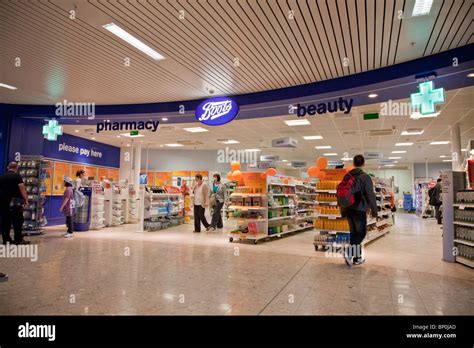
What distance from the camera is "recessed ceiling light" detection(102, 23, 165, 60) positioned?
494cm

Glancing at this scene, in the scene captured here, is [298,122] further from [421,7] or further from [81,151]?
[81,151]

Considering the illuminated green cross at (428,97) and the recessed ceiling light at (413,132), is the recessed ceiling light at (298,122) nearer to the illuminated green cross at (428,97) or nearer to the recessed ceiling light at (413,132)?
the recessed ceiling light at (413,132)

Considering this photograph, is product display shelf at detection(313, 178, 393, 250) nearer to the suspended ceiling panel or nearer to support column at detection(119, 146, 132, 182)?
the suspended ceiling panel

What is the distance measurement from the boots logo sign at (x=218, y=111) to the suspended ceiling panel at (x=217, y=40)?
42 cm

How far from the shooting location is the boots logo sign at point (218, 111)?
7.37m

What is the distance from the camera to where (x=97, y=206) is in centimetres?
1014

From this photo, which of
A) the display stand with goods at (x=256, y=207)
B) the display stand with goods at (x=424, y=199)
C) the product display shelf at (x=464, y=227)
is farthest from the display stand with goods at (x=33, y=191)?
the display stand with goods at (x=424, y=199)

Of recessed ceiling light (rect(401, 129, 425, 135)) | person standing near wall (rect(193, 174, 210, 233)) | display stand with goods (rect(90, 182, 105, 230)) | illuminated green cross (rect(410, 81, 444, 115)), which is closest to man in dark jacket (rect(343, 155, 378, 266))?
illuminated green cross (rect(410, 81, 444, 115))

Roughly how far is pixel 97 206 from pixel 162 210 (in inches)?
80.9

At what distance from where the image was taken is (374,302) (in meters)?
3.44

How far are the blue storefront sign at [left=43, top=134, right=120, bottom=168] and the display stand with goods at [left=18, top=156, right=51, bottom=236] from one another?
3.50 m

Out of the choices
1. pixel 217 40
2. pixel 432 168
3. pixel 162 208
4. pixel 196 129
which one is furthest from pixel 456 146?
pixel 432 168
